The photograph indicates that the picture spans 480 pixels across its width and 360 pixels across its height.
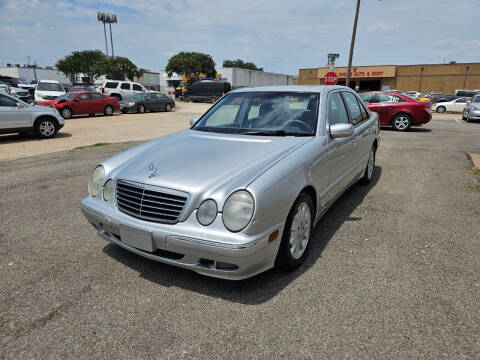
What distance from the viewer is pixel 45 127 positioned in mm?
10625

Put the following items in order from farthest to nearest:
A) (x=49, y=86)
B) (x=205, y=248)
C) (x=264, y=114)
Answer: (x=49, y=86) < (x=264, y=114) < (x=205, y=248)

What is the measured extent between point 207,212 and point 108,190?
1.07 m

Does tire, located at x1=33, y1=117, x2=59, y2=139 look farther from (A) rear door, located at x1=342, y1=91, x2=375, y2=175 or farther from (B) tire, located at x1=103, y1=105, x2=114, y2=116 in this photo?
(A) rear door, located at x1=342, y1=91, x2=375, y2=175

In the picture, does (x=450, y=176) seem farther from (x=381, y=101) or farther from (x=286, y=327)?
(x=381, y=101)

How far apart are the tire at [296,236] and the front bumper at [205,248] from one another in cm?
15

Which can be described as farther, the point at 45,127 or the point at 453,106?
the point at 453,106

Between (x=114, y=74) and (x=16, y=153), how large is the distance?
141 feet

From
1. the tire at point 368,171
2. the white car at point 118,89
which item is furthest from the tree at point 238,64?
the tire at point 368,171

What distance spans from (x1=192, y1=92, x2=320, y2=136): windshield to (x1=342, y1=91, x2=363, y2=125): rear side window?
90 centimetres

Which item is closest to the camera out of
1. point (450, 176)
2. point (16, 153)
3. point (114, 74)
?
point (450, 176)

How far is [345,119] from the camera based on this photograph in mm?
4133

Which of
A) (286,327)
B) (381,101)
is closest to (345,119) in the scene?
(286,327)

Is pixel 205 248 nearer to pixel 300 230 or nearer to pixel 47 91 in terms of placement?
pixel 300 230

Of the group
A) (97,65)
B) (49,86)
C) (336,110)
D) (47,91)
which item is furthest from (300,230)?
(97,65)
